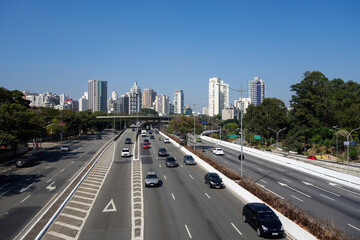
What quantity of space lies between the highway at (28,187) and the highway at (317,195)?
2106 cm

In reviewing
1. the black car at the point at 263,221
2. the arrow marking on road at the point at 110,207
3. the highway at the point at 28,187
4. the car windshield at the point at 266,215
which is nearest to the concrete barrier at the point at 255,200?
the black car at the point at 263,221

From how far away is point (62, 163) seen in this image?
145 feet

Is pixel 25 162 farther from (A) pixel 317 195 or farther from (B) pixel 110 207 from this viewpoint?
(A) pixel 317 195

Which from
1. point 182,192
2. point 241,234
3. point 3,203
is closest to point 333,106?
point 182,192

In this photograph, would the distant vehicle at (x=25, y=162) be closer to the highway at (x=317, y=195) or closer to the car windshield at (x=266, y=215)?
the highway at (x=317, y=195)

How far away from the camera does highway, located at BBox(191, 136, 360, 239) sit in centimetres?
1959

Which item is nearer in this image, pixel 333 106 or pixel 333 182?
pixel 333 182

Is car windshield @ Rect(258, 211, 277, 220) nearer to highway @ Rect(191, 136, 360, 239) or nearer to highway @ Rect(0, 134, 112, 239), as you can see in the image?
highway @ Rect(191, 136, 360, 239)

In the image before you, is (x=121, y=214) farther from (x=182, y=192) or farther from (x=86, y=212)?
(x=182, y=192)

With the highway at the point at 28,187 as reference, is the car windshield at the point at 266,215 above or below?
above

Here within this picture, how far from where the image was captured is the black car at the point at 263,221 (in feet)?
49.9

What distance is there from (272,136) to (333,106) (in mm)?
26693

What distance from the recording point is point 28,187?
28.1 meters

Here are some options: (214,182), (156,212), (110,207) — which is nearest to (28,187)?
(110,207)
